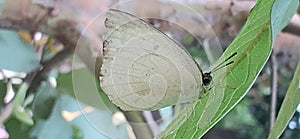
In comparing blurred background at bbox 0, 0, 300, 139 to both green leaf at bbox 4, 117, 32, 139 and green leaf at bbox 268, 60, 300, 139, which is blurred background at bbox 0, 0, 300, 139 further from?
green leaf at bbox 268, 60, 300, 139

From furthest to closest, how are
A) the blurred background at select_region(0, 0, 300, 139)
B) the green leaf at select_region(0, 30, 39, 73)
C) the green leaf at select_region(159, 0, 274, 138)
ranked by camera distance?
the green leaf at select_region(0, 30, 39, 73), the blurred background at select_region(0, 0, 300, 139), the green leaf at select_region(159, 0, 274, 138)

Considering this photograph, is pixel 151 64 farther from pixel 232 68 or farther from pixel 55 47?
pixel 55 47

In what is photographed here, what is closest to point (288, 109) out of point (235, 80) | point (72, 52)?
point (235, 80)

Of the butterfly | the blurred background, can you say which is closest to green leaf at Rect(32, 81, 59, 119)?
the blurred background

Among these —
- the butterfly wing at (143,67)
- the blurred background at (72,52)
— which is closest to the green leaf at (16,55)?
the blurred background at (72,52)

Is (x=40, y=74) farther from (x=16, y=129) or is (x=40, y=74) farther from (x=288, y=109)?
(x=288, y=109)

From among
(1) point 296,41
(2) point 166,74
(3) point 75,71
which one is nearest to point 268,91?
(1) point 296,41
